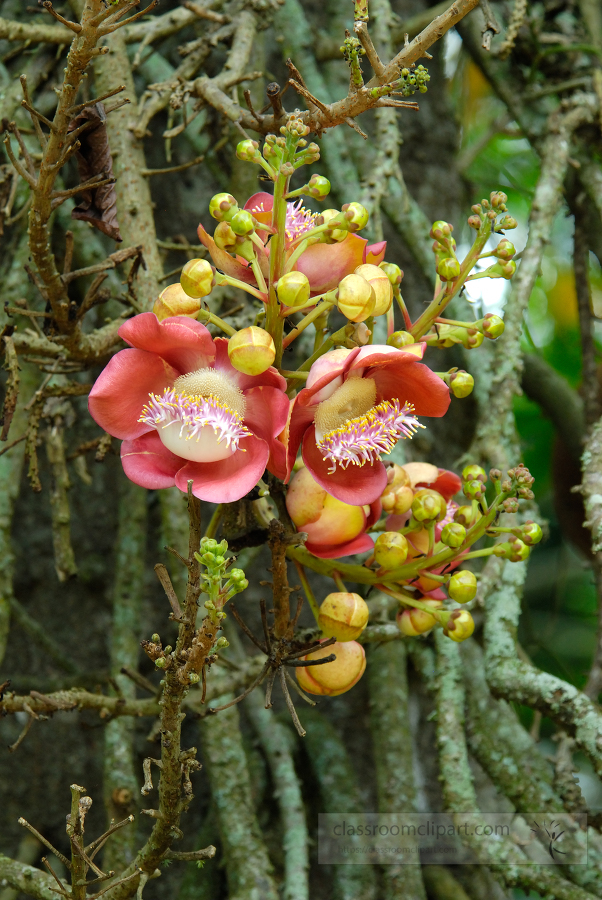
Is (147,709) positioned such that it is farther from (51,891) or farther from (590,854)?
(590,854)

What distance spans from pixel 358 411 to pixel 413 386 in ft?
0.23

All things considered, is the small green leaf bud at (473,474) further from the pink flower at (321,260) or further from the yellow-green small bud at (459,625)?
the pink flower at (321,260)

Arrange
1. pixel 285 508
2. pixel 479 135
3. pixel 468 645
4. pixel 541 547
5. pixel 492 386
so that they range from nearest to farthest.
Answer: pixel 285 508
pixel 492 386
pixel 468 645
pixel 541 547
pixel 479 135

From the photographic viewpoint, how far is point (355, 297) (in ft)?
2.51

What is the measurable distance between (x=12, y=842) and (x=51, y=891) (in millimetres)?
968

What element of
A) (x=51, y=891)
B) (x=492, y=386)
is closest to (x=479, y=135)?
(x=492, y=386)

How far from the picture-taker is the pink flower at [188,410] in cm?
79

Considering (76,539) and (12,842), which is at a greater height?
(76,539)

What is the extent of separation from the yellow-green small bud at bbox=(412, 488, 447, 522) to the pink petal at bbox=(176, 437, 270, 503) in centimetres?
22

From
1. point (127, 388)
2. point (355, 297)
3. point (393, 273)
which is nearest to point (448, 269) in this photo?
point (393, 273)

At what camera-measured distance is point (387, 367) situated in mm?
840

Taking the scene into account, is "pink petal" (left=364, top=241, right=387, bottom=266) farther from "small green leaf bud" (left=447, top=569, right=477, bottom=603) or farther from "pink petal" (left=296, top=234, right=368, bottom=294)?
"small green leaf bud" (left=447, top=569, right=477, bottom=603)

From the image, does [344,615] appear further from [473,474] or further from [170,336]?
[170,336]

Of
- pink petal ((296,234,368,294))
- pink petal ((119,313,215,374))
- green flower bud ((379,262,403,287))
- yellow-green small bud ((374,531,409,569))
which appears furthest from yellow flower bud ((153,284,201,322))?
yellow-green small bud ((374,531,409,569))
